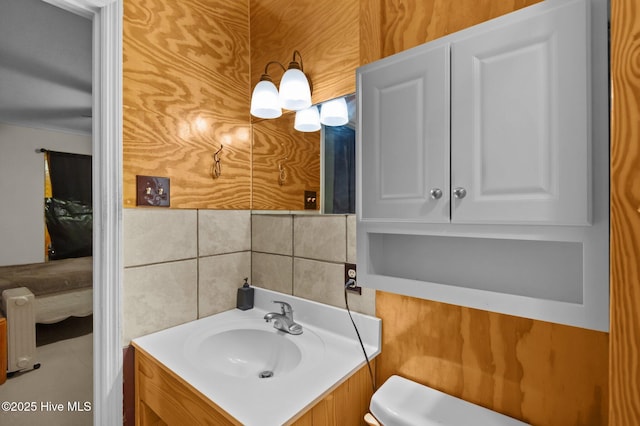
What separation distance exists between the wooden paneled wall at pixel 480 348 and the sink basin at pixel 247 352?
1.18 feet

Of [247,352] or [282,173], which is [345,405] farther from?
[282,173]

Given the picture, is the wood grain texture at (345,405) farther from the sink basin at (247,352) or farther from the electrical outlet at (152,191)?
the electrical outlet at (152,191)

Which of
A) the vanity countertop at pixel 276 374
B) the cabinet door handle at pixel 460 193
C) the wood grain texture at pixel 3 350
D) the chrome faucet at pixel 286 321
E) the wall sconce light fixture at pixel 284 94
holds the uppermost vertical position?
Answer: the wall sconce light fixture at pixel 284 94

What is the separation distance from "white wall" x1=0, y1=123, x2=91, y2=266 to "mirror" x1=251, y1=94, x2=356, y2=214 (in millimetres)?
2932

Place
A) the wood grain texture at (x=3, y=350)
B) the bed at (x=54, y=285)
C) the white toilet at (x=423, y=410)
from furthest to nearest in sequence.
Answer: the bed at (x=54, y=285) < the wood grain texture at (x=3, y=350) < the white toilet at (x=423, y=410)

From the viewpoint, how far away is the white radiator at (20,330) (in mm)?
2205

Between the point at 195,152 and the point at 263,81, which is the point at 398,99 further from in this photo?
the point at 195,152

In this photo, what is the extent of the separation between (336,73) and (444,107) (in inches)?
23.4

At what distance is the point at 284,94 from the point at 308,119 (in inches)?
5.6

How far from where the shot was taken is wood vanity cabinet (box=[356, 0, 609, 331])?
564mm

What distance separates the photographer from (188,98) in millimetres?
1319

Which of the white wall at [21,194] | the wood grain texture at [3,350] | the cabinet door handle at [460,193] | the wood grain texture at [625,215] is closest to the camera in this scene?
the wood grain texture at [625,215]

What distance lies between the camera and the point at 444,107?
0.74m

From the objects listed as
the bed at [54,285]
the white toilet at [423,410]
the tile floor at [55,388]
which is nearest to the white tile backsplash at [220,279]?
the white toilet at [423,410]
